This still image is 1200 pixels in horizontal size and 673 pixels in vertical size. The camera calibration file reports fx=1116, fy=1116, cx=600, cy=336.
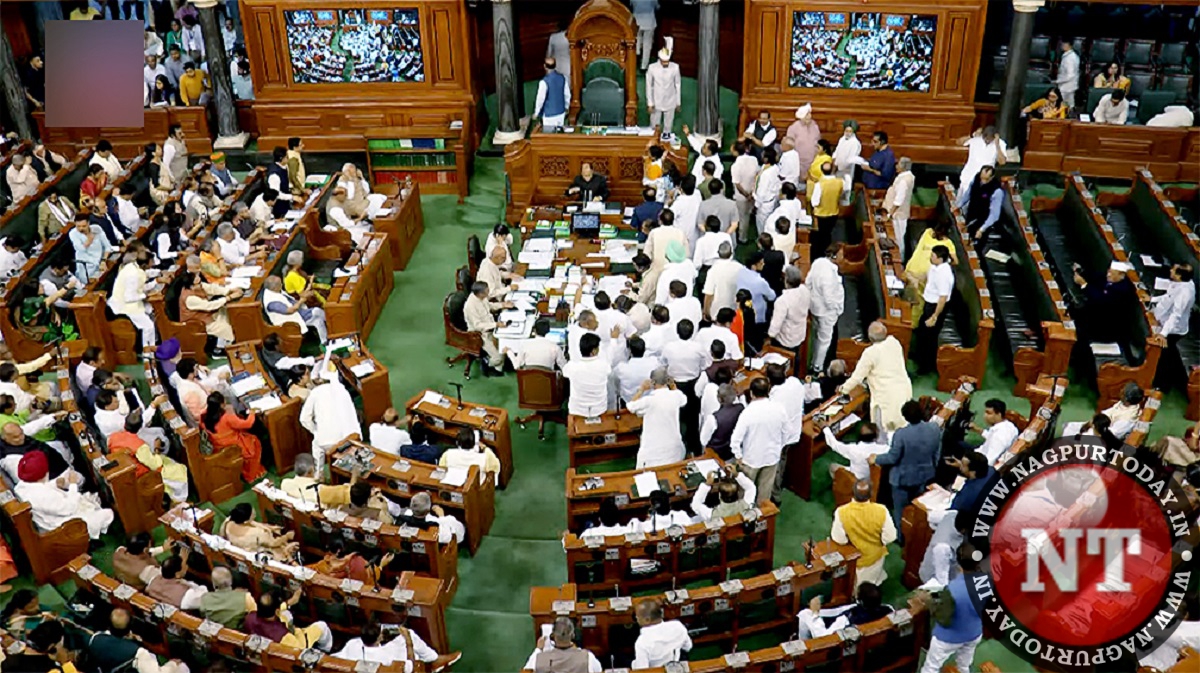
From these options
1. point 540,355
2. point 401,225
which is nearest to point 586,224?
point 401,225

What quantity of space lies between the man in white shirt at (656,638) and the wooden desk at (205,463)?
14.5 ft

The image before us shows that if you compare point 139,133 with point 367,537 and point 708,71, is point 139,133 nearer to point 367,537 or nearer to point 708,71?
point 708,71

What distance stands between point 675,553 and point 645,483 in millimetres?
644

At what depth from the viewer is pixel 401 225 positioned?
13734 mm

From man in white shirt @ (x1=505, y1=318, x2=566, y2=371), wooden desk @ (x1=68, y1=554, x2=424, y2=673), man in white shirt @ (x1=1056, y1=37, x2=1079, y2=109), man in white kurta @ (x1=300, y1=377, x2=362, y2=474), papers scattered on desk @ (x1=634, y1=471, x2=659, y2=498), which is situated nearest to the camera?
wooden desk @ (x1=68, y1=554, x2=424, y2=673)

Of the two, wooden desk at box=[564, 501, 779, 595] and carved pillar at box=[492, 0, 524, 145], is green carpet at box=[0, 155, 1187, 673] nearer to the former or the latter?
wooden desk at box=[564, 501, 779, 595]

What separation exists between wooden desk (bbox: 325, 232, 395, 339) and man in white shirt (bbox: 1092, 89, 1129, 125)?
380 inches

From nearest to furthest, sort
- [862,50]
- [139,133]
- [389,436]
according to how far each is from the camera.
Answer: [389,436] → [862,50] → [139,133]

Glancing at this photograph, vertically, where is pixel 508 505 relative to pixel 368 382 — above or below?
below

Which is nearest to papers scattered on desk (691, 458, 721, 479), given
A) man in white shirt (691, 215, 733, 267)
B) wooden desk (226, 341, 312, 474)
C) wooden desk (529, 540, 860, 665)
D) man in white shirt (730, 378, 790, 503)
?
man in white shirt (730, 378, 790, 503)

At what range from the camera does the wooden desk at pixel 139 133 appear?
16.0 m

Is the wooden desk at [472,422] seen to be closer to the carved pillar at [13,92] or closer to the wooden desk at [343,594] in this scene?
the wooden desk at [343,594]

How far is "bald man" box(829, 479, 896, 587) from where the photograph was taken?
8242mm

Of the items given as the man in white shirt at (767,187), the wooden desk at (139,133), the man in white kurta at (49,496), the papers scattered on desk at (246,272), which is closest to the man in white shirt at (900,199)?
the man in white shirt at (767,187)
